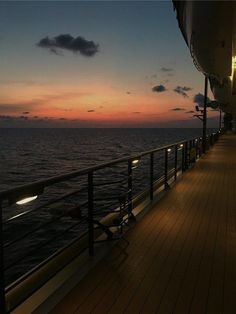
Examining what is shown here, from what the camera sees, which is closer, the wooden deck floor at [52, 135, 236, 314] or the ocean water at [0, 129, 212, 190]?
the wooden deck floor at [52, 135, 236, 314]

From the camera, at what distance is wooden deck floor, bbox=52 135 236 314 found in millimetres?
3014

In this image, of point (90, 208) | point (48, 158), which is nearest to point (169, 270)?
point (90, 208)

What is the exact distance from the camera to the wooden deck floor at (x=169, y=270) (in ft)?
9.89

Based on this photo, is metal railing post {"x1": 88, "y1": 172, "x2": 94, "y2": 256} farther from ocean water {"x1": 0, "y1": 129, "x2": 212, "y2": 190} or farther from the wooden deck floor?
ocean water {"x1": 0, "y1": 129, "x2": 212, "y2": 190}

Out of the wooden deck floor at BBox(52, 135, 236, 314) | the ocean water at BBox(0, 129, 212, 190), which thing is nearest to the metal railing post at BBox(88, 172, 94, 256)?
the wooden deck floor at BBox(52, 135, 236, 314)

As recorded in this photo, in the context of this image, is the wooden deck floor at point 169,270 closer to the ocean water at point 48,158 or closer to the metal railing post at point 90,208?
the metal railing post at point 90,208

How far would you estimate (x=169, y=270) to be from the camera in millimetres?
3744

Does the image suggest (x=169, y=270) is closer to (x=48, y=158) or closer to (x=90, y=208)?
(x=90, y=208)

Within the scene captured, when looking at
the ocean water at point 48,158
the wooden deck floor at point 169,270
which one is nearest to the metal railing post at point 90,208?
the wooden deck floor at point 169,270

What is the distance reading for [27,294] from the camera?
10.6 feet

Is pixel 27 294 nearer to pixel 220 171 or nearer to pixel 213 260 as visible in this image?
pixel 213 260

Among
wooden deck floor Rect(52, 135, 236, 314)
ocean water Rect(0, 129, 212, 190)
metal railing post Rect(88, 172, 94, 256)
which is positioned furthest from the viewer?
ocean water Rect(0, 129, 212, 190)

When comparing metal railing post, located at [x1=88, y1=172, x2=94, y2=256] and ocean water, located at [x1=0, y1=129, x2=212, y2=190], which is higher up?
metal railing post, located at [x1=88, y1=172, x2=94, y2=256]

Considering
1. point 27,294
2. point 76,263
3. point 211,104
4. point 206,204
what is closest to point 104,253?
point 76,263
